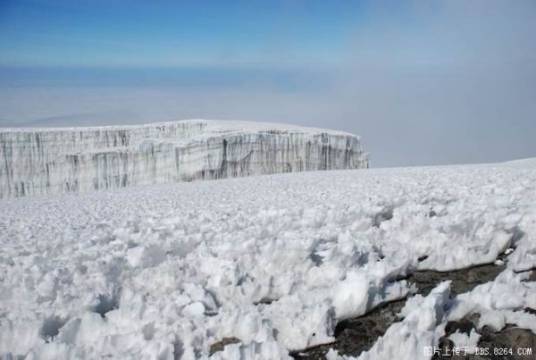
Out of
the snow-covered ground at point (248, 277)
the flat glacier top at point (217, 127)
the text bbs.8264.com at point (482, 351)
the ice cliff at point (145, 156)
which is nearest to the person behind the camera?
the text bbs.8264.com at point (482, 351)

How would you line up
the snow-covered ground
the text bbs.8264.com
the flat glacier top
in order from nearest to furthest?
the text bbs.8264.com
the snow-covered ground
the flat glacier top

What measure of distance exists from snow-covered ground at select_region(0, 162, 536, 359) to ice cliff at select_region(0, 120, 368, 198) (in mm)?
20305

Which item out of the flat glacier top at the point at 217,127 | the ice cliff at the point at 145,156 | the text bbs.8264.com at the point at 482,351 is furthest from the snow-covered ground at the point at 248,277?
the flat glacier top at the point at 217,127

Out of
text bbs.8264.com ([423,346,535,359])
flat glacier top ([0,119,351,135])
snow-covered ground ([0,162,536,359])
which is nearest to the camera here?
text bbs.8264.com ([423,346,535,359])

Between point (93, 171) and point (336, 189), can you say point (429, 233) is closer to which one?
point (336, 189)

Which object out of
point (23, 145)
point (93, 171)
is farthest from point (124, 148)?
point (23, 145)

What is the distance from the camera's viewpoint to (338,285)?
3.36m

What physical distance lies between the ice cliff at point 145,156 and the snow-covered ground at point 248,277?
20.3 m

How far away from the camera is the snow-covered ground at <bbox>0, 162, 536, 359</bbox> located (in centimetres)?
283

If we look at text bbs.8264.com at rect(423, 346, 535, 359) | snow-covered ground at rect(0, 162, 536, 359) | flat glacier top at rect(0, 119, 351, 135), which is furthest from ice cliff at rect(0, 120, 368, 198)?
text bbs.8264.com at rect(423, 346, 535, 359)

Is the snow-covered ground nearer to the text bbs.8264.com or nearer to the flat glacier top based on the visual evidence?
the text bbs.8264.com

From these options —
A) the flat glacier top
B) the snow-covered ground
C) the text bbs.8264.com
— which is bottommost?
the text bbs.8264.com

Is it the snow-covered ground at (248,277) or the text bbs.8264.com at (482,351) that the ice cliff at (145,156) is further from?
the text bbs.8264.com at (482,351)

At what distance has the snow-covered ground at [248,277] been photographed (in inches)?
111
